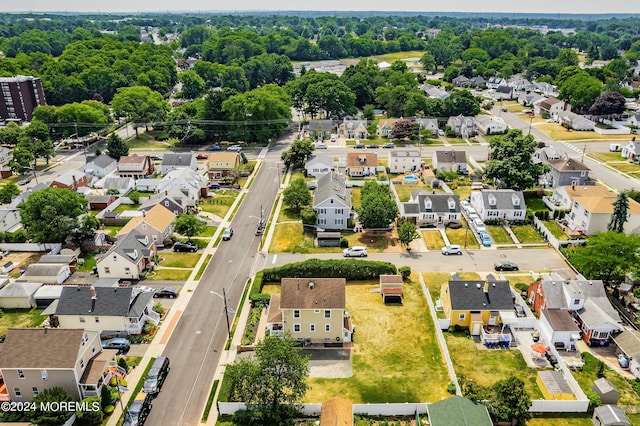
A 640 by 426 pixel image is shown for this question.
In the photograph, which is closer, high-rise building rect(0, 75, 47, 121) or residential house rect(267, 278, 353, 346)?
residential house rect(267, 278, 353, 346)

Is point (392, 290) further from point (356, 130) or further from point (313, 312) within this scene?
point (356, 130)

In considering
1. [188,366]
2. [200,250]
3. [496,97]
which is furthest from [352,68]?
[188,366]

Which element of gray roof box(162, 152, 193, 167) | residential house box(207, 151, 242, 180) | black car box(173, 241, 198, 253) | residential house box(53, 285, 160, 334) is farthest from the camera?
gray roof box(162, 152, 193, 167)

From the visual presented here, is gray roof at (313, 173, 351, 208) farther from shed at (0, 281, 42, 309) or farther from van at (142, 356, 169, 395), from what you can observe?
shed at (0, 281, 42, 309)

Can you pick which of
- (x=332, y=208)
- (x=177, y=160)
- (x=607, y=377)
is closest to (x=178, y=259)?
(x=332, y=208)

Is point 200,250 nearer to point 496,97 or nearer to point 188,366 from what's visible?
point 188,366

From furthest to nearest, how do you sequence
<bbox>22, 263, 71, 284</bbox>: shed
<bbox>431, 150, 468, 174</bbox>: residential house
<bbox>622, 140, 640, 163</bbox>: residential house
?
<bbox>622, 140, 640, 163</bbox>: residential house < <bbox>431, 150, 468, 174</bbox>: residential house < <bbox>22, 263, 71, 284</bbox>: shed

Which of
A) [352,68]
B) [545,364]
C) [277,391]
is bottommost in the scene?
[545,364]

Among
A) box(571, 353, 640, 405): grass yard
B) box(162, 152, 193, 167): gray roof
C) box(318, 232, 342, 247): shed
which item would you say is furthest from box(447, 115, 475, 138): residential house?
box(571, 353, 640, 405): grass yard
